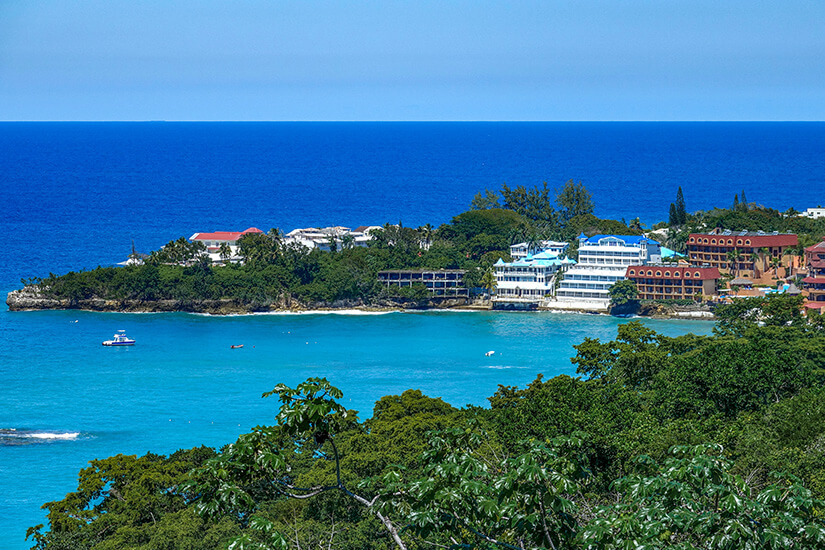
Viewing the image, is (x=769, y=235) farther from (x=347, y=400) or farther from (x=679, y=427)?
(x=679, y=427)

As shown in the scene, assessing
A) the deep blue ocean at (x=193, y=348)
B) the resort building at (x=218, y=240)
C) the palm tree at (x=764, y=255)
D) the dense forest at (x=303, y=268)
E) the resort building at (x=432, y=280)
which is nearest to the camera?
the deep blue ocean at (x=193, y=348)

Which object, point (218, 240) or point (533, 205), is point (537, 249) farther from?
point (218, 240)

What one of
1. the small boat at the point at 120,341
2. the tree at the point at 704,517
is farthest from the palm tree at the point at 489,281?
the tree at the point at 704,517

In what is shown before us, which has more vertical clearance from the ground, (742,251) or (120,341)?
(742,251)

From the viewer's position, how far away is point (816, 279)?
50.1 metres

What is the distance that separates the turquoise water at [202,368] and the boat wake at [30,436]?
95mm

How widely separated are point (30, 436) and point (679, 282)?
3611 centimetres

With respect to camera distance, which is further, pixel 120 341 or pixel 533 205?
pixel 533 205

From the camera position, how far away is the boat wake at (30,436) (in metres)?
31.4

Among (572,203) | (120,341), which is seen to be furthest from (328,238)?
(120,341)

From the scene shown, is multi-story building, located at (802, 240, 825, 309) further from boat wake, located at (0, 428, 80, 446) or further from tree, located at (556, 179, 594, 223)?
boat wake, located at (0, 428, 80, 446)

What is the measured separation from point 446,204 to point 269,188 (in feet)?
103

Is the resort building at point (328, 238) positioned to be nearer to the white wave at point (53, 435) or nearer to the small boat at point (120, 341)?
the small boat at point (120, 341)

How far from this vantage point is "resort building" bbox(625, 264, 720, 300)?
5406 cm
